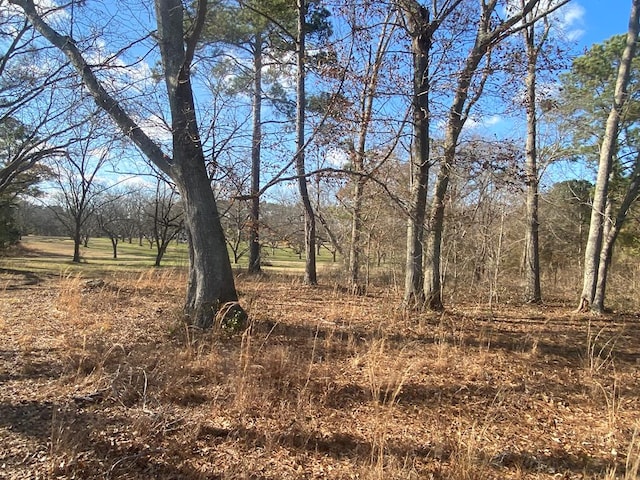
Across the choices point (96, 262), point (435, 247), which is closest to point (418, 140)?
point (435, 247)

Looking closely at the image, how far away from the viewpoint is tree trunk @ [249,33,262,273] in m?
6.42

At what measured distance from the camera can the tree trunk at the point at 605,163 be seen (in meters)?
8.04

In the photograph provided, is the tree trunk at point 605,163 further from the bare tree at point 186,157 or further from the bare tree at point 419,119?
the bare tree at point 186,157

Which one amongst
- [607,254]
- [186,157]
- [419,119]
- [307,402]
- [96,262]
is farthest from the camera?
[96,262]

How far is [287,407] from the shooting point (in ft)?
11.1

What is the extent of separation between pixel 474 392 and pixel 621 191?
45.7ft

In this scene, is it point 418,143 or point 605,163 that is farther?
point 605,163

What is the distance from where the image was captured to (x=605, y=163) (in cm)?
835

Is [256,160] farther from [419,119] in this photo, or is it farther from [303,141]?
[419,119]

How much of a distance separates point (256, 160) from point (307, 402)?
6.15m

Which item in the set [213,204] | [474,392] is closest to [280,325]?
[213,204]

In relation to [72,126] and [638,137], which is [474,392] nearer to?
[72,126]

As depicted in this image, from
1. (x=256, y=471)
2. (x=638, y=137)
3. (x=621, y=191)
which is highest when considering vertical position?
(x=638, y=137)

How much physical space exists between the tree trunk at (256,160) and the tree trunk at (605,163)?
277 inches
